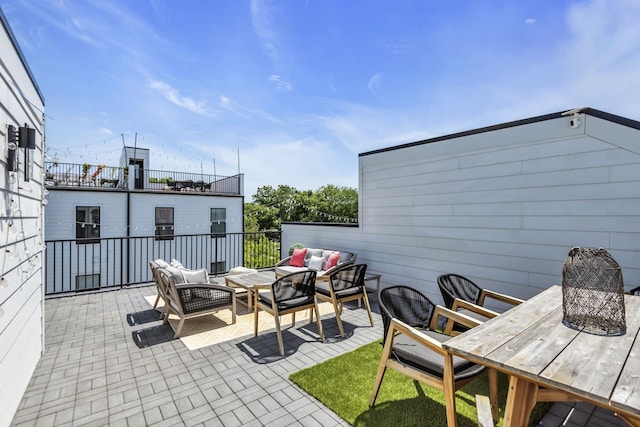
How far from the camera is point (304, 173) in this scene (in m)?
20.1

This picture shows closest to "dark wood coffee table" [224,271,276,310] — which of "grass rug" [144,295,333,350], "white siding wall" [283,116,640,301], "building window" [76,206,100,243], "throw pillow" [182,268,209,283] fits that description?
"grass rug" [144,295,333,350]

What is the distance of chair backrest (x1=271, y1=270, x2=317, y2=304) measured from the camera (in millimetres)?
3303

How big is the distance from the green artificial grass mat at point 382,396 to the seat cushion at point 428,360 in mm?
411

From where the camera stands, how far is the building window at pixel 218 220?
12461mm

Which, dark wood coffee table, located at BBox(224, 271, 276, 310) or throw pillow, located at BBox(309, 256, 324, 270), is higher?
throw pillow, located at BBox(309, 256, 324, 270)

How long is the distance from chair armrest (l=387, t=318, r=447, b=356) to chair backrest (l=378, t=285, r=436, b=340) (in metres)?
0.26

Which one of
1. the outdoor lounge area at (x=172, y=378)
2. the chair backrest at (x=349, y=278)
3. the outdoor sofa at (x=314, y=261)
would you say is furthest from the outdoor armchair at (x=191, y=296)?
the outdoor sofa at (x=314, y=261)

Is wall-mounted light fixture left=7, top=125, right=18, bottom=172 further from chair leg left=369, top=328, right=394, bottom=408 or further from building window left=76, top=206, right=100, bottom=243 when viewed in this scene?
building window left=76, top=206, right=100, bottom=243

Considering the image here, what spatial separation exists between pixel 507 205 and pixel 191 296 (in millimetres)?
4250

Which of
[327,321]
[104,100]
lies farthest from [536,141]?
[104,100]

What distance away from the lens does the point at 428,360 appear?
80.0 inches

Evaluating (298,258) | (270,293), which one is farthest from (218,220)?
(270,293)

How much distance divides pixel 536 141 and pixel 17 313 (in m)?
5.49

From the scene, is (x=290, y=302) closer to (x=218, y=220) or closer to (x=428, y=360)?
(x=428, y=360)
